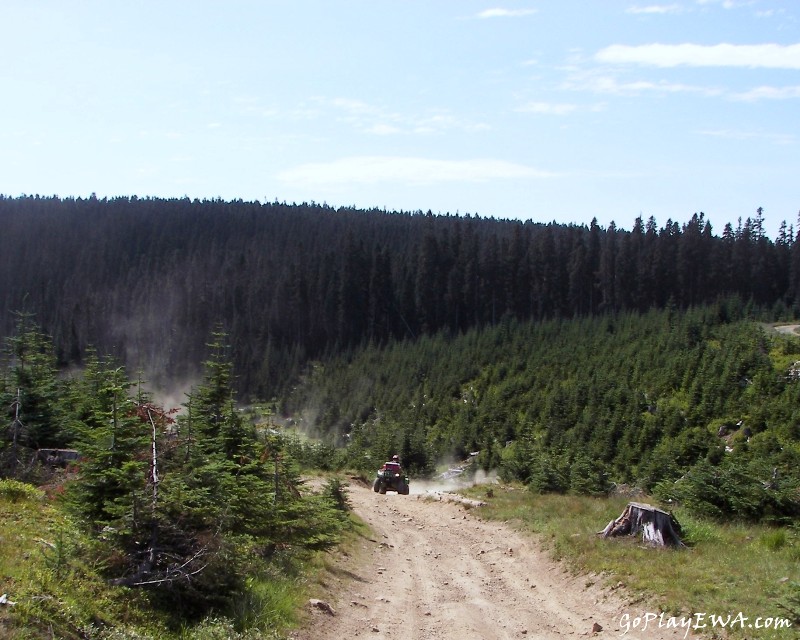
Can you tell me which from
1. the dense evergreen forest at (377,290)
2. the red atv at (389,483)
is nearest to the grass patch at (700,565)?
the red atv at (389,483)

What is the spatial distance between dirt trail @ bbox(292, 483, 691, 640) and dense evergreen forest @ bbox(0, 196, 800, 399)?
57.2 metres

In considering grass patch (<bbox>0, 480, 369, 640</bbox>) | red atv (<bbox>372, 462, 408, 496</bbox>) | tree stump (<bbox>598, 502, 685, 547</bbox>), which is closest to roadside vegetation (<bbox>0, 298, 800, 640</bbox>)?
grass patch (<bbox>0, 480, 369, 640</bbox>)

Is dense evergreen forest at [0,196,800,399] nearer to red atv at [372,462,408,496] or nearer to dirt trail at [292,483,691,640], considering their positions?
red atv at [372,462,408,496]

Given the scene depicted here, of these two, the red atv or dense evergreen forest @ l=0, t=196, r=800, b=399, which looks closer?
the red atv

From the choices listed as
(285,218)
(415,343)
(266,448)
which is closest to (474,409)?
(415,343)

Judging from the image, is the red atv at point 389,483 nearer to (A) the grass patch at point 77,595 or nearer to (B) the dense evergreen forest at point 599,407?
(B) the dense evergreen forest at point 599,407

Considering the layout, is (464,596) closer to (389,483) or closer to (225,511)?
(225,511)

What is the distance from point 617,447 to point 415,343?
46.2 metres

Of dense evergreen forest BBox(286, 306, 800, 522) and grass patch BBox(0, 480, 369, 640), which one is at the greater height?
grass patch BBox(0, 480, 369, 640)

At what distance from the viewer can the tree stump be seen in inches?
578

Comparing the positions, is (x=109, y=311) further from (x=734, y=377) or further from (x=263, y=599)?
(x=263, y=599)

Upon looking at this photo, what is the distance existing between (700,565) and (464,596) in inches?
166

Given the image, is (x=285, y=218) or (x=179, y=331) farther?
(x=285, y=218)

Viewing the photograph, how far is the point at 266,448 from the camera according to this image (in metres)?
15.4
